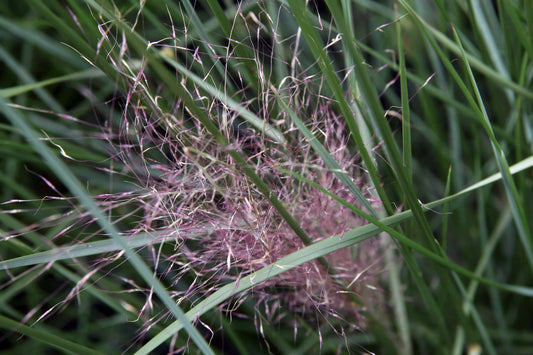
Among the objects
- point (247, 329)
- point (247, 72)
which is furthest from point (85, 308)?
point (247, 72)

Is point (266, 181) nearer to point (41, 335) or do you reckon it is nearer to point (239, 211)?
point (239, 211)

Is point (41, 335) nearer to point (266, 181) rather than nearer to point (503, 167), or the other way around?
point (266, 181)

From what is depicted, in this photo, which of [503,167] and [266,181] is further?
[266,181]

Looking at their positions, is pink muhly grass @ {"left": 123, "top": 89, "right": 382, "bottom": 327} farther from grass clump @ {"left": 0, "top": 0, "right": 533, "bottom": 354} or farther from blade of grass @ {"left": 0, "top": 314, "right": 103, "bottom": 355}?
blade of grass @ {"left": 0, "top": 314, "right": 103, "bottom": 355}

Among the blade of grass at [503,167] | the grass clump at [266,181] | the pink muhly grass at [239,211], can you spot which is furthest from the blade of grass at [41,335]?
the blade of grass at [503,167]

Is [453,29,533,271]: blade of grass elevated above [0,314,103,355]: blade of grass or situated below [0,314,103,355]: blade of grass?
below

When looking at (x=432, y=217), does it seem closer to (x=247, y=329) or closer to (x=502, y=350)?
(x=502, y=350)

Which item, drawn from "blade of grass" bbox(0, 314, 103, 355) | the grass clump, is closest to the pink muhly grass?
the grass clump

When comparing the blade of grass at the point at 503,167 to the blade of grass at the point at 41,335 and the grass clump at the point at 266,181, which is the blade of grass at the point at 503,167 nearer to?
the grass clump at the point at 266,181

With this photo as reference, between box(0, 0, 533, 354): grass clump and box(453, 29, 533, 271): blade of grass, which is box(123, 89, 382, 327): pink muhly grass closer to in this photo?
box(0, 0, 533, 354): grass clump

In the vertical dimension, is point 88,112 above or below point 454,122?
above

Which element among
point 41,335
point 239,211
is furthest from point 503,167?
point 41,335
